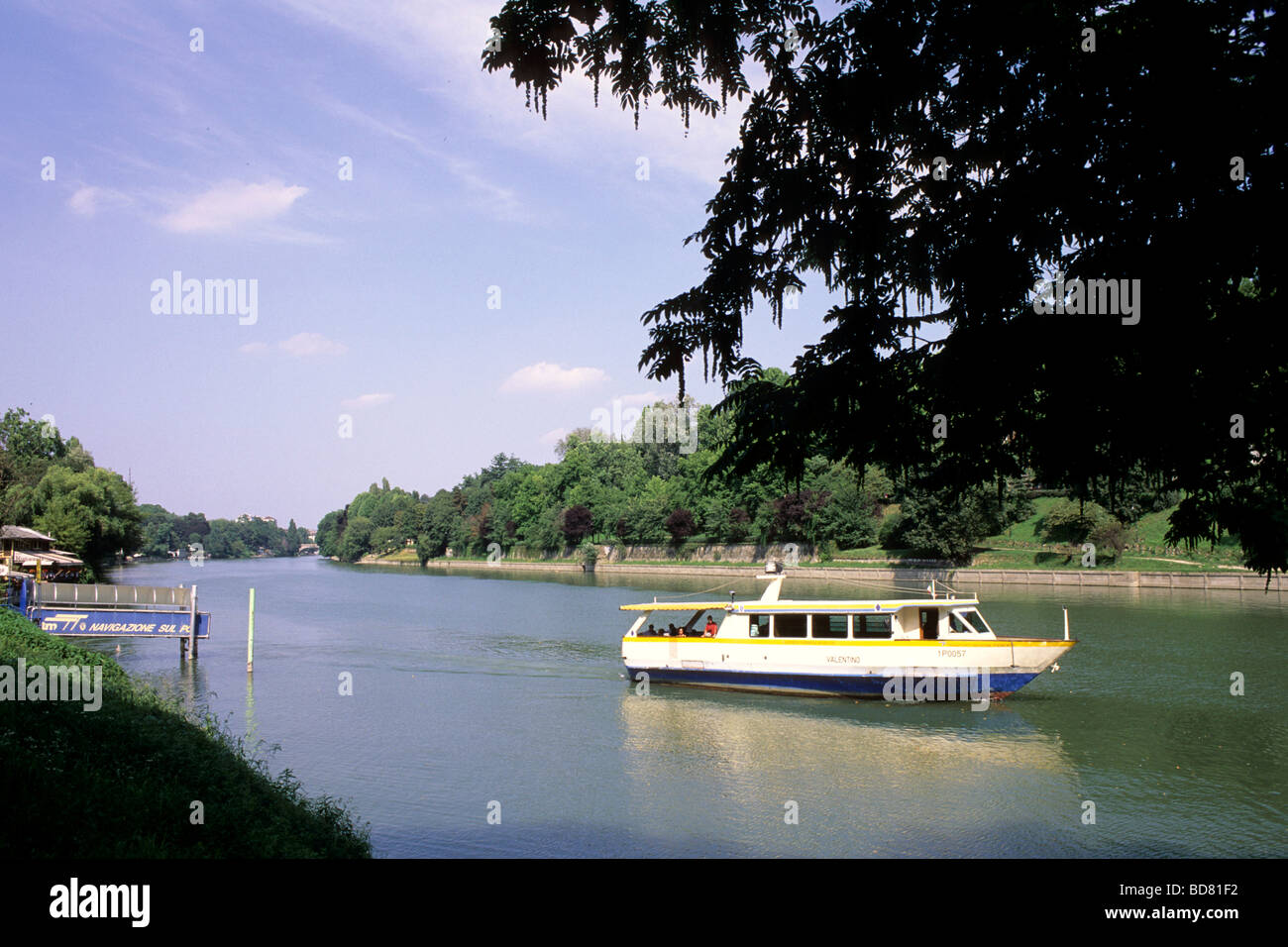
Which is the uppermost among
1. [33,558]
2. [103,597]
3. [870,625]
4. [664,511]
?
[664,511]

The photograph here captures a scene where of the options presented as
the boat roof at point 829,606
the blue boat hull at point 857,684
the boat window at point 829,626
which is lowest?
the blue boat hull at point 857,684

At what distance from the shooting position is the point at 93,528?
8806 cm

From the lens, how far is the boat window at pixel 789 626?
101 ft

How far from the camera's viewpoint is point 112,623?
37.3 metres

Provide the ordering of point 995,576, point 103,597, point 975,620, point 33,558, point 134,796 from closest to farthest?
point 134,796 < point 975,620 < point 103,597 < point 33,558 < point 995,576

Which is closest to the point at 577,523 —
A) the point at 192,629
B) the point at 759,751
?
the point at 192,629

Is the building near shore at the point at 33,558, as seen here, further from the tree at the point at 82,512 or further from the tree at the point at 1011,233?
the tree at the point at 1011,233

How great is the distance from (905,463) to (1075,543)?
79.7 meters

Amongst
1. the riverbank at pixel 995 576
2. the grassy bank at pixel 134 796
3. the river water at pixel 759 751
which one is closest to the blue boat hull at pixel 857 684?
the river water at pixel 759 751

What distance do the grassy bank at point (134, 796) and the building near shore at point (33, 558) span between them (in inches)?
1888

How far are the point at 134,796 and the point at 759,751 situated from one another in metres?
17.1

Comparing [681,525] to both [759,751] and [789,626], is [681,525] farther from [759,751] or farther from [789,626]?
[759,751]

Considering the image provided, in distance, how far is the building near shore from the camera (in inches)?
2199
